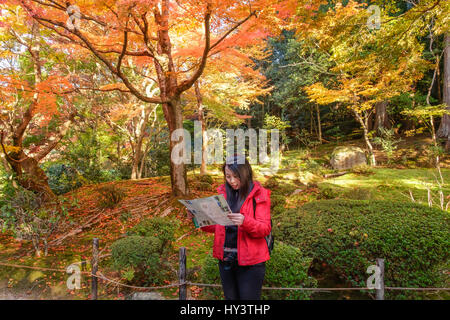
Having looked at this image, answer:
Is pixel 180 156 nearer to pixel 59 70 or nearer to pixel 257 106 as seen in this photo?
pixel 59 70

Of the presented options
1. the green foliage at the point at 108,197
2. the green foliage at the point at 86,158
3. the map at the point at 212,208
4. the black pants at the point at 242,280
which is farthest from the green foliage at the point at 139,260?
the green foliage at the point at 86,158

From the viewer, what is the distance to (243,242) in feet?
5.30

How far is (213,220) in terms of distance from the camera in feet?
4.87

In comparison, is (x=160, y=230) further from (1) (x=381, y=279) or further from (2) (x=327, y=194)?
(2) (x=327, y=194)

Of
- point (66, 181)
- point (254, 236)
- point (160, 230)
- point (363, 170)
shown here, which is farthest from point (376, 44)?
point (66, 181)

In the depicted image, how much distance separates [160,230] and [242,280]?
87.1 inches

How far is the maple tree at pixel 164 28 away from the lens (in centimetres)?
398

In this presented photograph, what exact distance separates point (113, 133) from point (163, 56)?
7.27 meters

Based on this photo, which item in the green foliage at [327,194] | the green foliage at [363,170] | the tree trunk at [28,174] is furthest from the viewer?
the green foliage at [363,170]

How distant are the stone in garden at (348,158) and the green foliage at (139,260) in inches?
367

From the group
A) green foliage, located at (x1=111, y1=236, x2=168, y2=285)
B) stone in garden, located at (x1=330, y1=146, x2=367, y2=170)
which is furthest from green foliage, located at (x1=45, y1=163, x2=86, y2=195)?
stone in garden, located at (x1=330, y1=146, x2=367, y2=170)

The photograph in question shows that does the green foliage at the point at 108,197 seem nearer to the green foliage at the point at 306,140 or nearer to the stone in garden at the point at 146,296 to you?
the stone in garden at the point at 146,296

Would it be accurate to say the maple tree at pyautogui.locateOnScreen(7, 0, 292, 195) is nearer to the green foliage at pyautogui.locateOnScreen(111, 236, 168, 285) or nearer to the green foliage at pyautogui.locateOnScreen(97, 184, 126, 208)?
the green foliage at pyautogui.locateOnScreen(97, 184, 126, 208)

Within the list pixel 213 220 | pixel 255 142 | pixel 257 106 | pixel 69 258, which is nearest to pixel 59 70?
pixel 69 258
